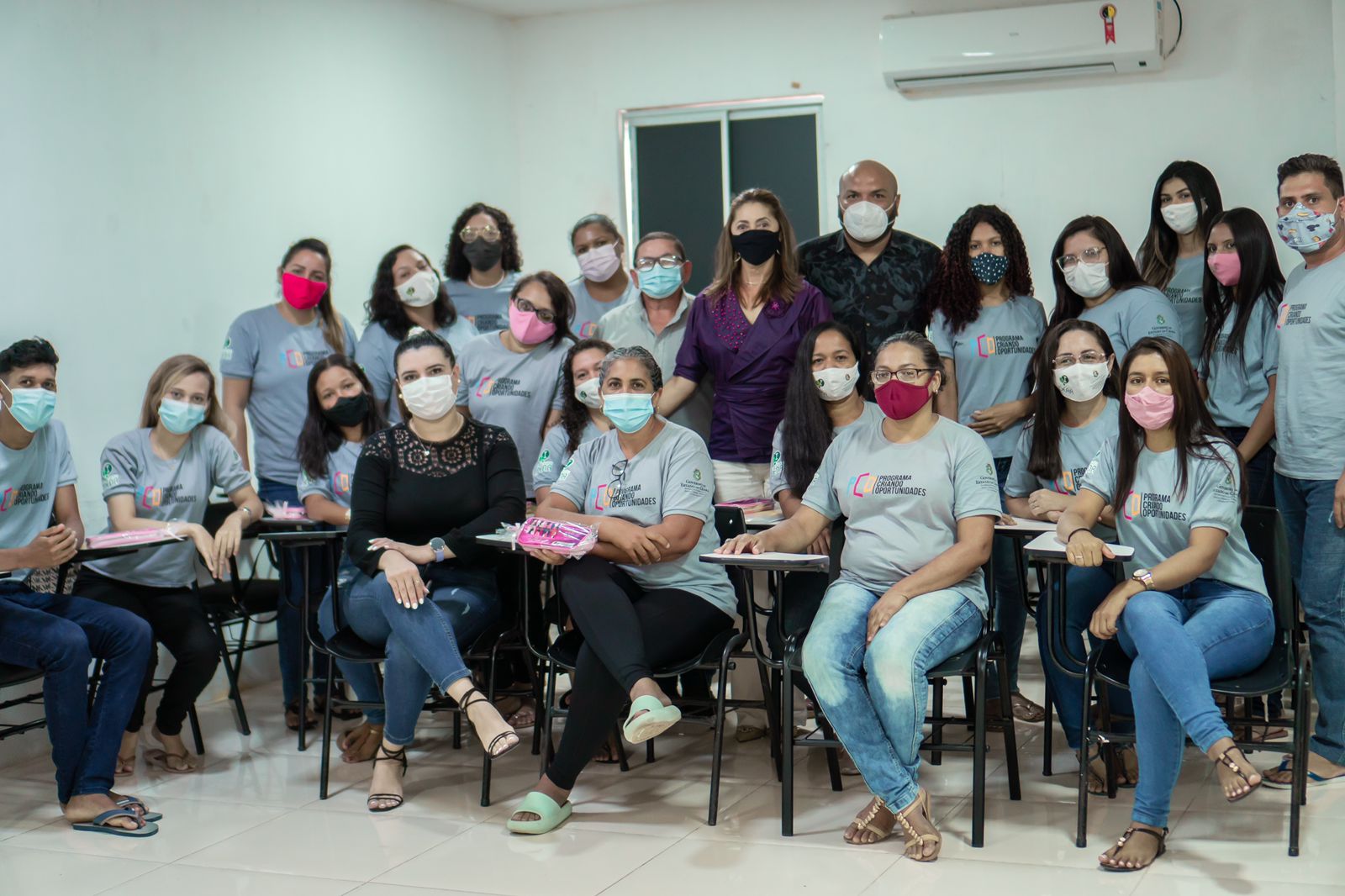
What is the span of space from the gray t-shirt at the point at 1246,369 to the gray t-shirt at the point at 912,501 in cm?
116

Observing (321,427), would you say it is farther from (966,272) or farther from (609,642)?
(966,272)

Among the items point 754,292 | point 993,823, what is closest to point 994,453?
point 754,292

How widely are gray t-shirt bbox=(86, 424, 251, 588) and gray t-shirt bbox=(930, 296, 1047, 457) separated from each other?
7.95 feet

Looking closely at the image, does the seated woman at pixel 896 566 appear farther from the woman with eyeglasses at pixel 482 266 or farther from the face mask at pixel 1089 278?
the woman with eyeglasses at pixel 482 266

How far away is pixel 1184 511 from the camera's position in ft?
10.9

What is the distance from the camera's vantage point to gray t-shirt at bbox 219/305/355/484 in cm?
500

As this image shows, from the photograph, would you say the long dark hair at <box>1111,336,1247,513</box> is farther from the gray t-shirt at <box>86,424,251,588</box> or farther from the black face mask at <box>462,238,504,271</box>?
the gray t-shirt at <box>86,424,251,588</box>

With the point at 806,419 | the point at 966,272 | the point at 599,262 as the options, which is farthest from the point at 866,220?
the point at 599,262

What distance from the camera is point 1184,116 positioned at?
248 inches

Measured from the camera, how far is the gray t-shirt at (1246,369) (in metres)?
4.08

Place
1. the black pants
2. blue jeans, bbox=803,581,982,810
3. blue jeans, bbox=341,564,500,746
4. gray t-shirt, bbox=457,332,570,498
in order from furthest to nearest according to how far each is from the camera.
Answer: gray t-shirt, bbox=457,332,570,498 → the black pants → blue jeans, bbox=341,564,500,746 → blue jeans, bbox=803,581,982,810

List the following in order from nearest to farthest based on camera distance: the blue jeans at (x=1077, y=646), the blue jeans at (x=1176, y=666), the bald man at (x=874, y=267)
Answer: the blue jeans at (x=1176, y=666) < the blue jeans at (x=1077, y=646) < the bald man at (x=874, y=267)

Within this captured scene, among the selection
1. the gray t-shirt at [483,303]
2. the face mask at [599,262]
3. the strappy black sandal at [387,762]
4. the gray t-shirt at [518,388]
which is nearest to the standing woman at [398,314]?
the gray t-shirt at [483,303]

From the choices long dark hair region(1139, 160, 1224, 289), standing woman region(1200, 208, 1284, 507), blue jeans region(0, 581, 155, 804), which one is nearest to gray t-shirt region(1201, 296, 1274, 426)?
standing woman region(1200, 208, 1284, 507)
